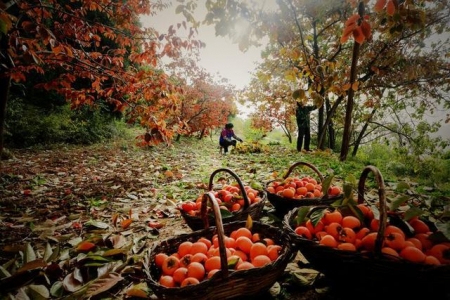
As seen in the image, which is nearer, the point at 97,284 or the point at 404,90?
the point at 97,284

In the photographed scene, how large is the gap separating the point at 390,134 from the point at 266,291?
44.1 ft

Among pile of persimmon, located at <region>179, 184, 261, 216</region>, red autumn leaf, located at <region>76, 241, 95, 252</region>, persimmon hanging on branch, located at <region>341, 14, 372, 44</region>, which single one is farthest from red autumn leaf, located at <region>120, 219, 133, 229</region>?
persimmon hanging on branch, located at <region>341, 14, 372, 44</region>

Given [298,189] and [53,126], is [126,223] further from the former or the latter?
[53,126]

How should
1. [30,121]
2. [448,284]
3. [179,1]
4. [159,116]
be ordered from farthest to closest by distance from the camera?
[30,121]
[159,116]
[179,1]
[448,284]

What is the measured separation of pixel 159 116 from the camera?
415 centimetres

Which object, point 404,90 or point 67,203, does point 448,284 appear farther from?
point 404,90

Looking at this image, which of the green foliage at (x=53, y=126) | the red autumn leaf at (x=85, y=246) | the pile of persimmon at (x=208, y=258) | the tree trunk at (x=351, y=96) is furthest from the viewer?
the green foliage at (x=53, y=126)

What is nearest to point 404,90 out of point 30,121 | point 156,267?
point 156,267

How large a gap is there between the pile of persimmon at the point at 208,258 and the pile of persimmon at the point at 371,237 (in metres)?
0.29

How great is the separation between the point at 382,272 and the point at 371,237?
0.62 ft

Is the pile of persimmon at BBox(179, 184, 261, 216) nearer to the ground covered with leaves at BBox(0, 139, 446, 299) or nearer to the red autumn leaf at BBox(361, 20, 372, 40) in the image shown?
the ground covered with leaves at BBox(0, 139, 446, 299)

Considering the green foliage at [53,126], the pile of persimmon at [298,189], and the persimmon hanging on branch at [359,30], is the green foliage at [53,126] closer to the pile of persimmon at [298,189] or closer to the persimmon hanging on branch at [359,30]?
the pile of persimmon at [298,189]

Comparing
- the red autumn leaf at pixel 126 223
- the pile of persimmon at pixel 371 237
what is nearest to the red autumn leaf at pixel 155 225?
the red autumn leaf at pixel 126 223

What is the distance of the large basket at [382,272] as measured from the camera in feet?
3.74
